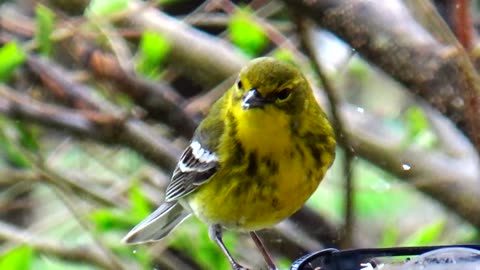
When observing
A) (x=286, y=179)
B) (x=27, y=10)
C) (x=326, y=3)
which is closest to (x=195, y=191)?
(x=286, y=179)

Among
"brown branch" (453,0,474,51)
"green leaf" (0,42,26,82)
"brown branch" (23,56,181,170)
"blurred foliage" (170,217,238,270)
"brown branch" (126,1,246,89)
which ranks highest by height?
"brown branch" (453,0,474,51)

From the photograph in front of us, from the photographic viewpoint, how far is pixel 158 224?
15.3ft

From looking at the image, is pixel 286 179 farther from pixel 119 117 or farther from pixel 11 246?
pixel 11 246

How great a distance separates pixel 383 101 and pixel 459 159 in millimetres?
2094

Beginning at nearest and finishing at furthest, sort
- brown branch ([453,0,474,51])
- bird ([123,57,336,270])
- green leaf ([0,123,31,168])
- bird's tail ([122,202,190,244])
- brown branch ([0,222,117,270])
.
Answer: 1. brown branch ([453,0,474,51])
2. bird ([123,57,336,270])
3. bird's tail ([122,202,190,244])
4. green leaf ([0,123,31,168])
5. brown branch ([0,222,117,270])

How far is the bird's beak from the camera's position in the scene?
3.87m

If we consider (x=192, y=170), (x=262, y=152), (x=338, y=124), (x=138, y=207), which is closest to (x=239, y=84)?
(x=262, y=152)

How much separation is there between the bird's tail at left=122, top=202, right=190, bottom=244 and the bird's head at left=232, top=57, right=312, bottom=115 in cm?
82

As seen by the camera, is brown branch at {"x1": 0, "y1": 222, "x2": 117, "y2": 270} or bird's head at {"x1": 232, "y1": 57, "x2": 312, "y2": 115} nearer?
bird's head at {"x1": 232, "y1": 57, "x2": 312, "y2": 115}

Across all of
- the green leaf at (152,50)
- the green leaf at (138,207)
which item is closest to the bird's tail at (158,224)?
the green leaf at (138,207)

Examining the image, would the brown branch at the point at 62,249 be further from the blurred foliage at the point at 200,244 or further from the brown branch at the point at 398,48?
the brown branch at the point at 398,48

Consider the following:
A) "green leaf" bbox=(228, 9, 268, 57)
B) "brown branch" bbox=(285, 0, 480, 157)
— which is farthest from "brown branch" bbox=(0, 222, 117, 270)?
"brown branch" bbox=(285, 0, 480, 157)

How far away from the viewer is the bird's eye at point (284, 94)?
13.1 feet

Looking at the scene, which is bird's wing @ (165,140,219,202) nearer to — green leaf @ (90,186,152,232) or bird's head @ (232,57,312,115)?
green leaf @ (90,186,152,232)
